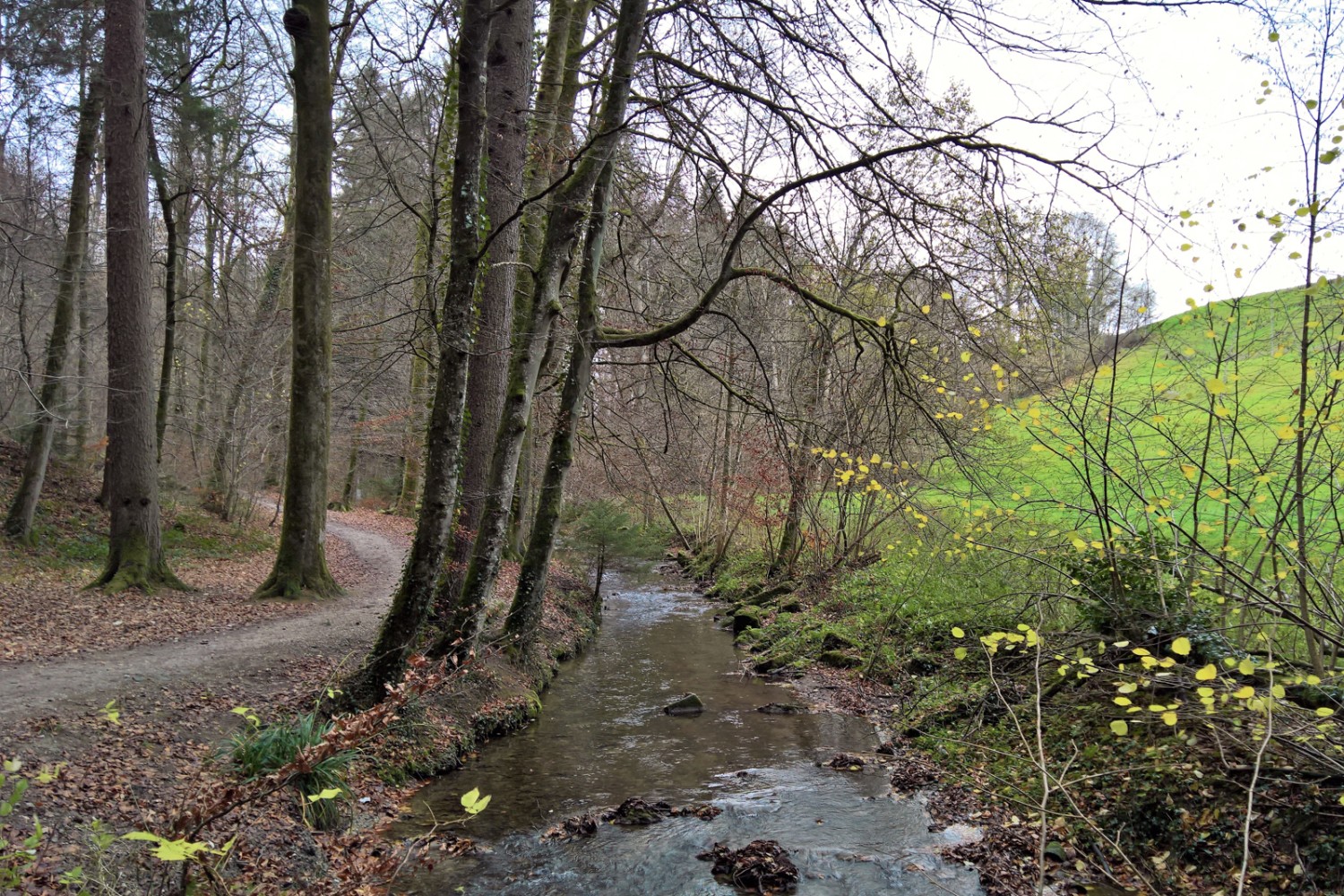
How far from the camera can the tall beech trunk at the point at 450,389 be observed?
624 cm

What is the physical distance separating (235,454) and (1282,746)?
713 inches

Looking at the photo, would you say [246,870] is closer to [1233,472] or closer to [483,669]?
[483,669]

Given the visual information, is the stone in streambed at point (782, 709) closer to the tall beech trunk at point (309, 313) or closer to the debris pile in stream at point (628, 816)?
the debris pile in stream at point (628, 816)

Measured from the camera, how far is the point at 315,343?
10.6 meters

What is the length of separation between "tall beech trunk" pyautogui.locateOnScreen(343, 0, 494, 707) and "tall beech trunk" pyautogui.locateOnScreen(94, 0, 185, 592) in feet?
19.2

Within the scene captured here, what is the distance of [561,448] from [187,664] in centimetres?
439

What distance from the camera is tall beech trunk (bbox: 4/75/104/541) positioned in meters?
11.9

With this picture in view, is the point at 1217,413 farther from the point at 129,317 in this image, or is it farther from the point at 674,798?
the point at 129,317

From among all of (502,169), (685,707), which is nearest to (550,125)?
(502,169)

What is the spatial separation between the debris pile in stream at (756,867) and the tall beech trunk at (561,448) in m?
4.60

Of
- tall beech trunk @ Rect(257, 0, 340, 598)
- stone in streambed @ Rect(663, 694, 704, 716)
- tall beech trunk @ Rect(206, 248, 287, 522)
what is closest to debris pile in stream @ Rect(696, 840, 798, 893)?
stone in streambed @ Rect(663, 694, 704, 716)

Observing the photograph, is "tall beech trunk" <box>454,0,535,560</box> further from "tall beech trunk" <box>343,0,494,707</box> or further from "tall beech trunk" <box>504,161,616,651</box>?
"tall beech trunk" <box>343,0,494,707</box>

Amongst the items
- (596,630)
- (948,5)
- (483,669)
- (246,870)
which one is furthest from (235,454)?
(948,5)

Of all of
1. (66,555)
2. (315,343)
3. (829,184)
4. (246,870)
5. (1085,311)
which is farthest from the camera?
(66,555)
